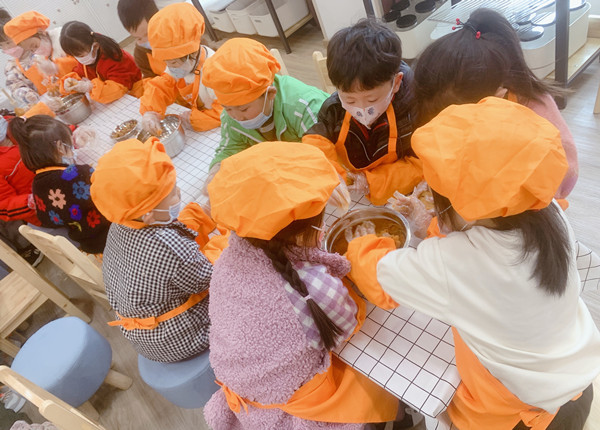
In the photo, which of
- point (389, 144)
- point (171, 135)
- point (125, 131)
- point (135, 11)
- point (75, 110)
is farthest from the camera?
point (75, 110)

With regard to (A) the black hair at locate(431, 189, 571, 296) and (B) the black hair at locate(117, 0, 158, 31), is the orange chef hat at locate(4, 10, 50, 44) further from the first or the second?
(A) the black hair at locate(431, 189, 571, 296)

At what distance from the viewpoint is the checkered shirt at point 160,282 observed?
56.7 inches

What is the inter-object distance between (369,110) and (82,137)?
5.82 ft

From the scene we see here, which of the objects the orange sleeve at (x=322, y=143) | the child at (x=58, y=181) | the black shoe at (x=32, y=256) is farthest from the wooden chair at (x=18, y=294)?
the orange sleeve at (x=322, y=143)

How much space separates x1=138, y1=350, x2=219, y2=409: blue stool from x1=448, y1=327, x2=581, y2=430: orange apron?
3.11 ft

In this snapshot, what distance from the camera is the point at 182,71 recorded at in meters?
2.16

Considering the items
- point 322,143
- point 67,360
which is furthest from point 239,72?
point 67,360

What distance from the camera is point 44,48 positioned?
3.04m

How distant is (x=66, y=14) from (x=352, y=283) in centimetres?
561

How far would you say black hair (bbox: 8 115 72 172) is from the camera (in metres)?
1.96

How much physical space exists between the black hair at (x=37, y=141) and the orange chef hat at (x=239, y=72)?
0.94m

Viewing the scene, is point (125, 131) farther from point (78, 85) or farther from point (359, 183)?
point (359, 183)

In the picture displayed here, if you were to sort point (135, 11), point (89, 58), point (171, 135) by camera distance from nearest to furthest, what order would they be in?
1. point (171, 135)
2. point (135, 11)
3. point (89, 58)

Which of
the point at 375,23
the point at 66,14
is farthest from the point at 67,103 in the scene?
the point at 66,14
